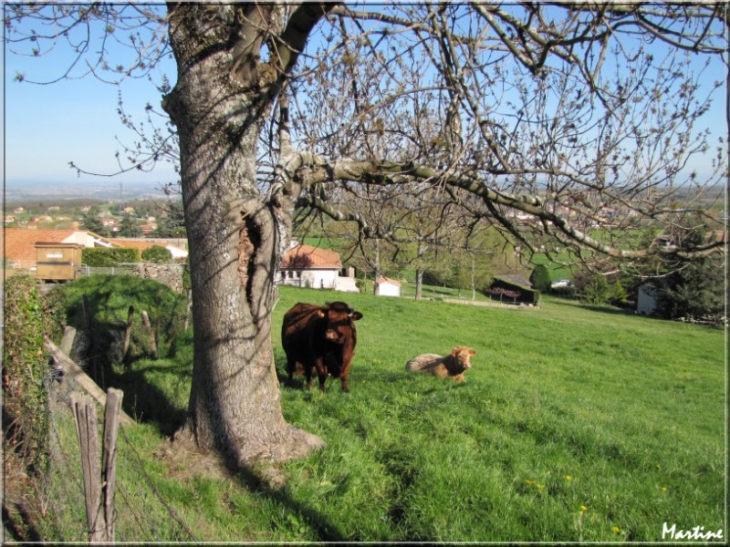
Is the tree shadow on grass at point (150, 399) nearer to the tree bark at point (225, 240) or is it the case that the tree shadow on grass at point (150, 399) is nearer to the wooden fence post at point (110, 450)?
the tree bark at point (225, 240)

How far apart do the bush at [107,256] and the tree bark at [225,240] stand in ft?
136

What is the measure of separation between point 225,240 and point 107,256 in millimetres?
45088

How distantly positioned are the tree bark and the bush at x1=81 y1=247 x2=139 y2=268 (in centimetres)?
4146

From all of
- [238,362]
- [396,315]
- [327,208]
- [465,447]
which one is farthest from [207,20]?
[396,315]

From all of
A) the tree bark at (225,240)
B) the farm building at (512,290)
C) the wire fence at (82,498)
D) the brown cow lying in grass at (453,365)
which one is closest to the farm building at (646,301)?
the farm building at (512,290)

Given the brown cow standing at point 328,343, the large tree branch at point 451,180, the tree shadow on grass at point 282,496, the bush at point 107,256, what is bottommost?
the bush at point 107,256

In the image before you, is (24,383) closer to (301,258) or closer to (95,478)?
(95,478)

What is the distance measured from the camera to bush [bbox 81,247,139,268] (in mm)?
43719

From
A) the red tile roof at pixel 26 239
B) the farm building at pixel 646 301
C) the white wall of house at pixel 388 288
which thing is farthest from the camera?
the white wall of house at pixel 388 288

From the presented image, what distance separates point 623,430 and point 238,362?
Result: 5163mm

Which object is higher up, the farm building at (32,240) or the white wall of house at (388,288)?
the farm building at (32,240)

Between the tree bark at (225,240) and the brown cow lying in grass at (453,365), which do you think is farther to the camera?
the brown cow lying in grass at (453,365)

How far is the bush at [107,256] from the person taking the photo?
43.7 meters

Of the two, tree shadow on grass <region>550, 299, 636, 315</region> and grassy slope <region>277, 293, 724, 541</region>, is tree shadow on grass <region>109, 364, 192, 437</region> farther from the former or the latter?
tree shadow on grass <region>550, 299, 636, 315</region>
